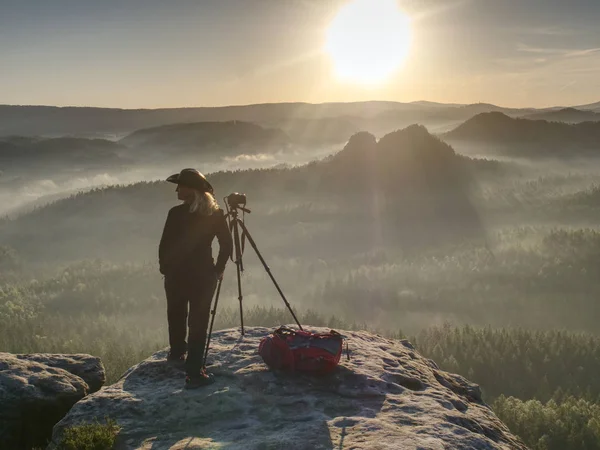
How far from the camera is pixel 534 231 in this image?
433 ft

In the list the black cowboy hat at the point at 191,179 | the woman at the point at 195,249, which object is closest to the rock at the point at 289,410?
the woman at the point at 195,249

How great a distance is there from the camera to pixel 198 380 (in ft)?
27.9

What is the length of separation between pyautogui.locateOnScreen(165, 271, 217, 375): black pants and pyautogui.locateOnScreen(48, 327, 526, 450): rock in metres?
0.59

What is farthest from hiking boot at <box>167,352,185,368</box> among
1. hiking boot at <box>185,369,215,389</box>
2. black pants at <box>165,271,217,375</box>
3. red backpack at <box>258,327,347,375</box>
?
red backpack at <box>258,327,347,375</box>

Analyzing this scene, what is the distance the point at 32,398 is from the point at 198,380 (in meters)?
3.19

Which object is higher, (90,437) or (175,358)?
(175,358)

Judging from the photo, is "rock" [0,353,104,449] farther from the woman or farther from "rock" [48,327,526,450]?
the woman

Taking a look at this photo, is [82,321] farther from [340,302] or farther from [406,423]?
[406,423]

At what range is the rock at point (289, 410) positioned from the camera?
22.9 ft

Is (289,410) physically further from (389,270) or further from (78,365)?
(389,270)

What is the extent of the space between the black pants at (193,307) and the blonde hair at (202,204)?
1068 millimetres

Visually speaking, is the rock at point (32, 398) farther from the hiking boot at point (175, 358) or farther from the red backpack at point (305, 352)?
the red backpack at point (305, 352)

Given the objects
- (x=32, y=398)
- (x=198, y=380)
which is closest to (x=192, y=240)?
(x=198, y=380)

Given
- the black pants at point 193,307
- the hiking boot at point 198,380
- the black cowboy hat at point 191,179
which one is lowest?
the hiking boot at point 198,380
